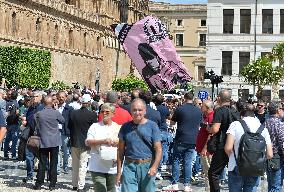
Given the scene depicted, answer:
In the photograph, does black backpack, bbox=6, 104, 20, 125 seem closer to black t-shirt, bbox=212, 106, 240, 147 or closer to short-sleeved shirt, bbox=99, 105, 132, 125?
short-sleeved shirt, bbox=99, 105, 132, 125

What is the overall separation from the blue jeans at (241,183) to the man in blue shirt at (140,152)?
138 centimetres

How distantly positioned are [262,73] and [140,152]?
3157cm

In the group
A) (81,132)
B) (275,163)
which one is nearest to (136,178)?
(275,163)

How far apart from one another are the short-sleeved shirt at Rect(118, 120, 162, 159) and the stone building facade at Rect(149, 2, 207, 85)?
334ft

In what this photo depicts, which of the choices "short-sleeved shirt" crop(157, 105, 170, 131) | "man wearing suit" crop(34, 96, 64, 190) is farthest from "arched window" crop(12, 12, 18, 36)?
"man wearing suit" crop(34, 96, 64, 190)

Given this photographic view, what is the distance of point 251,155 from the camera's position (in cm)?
1004

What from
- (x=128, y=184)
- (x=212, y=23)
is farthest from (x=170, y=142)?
(x=212, y=23)

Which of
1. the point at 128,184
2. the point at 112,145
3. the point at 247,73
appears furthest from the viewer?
the point at 247,73

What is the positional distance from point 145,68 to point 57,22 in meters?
46.8

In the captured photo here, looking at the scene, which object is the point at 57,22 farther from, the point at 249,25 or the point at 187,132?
the point at 187,132

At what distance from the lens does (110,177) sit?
35.5 ft

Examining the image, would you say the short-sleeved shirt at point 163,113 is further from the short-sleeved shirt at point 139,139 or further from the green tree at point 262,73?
the green tree at point 262,73

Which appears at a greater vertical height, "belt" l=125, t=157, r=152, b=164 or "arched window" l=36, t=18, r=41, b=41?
"arched window" l=36, t=18, r=41, b=41

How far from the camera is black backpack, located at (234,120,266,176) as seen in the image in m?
10.0
